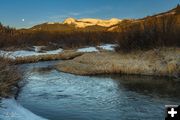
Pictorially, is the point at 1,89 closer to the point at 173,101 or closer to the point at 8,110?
the point at 8,110

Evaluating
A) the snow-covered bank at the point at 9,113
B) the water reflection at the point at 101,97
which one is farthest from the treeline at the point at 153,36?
the snow-covered bank at the point at 9,113

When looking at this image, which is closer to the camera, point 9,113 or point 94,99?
point 9,113

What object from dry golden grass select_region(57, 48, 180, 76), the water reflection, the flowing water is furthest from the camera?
dry golden grass select_region(57, 48, 180, 76)

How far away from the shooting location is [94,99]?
15.6 metres

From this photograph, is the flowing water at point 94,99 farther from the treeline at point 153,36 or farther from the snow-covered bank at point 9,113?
the treeline at point 153,36

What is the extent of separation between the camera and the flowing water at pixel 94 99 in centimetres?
1193

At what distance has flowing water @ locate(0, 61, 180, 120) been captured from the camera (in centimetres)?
1193

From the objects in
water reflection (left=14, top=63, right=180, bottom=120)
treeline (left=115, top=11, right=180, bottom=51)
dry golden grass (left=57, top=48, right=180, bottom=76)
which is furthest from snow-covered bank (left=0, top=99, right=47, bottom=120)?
treeline (left=115, top=11, right=180, bottom=51)

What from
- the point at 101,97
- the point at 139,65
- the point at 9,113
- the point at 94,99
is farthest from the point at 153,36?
the point at 9,113

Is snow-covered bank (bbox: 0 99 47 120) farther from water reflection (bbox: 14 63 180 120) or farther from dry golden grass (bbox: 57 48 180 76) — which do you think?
dry golden grass (bbox: 57 48 180 76)

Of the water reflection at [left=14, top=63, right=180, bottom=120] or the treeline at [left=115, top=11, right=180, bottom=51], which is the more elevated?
the treeline at [left=115, top=11, right=180, bottom=51]

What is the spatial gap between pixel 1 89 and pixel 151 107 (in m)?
5.90

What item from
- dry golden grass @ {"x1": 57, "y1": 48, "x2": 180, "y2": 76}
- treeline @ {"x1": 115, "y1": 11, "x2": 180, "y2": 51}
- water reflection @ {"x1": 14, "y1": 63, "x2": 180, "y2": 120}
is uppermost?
treeline @ {"x1": 115, "y1": 11, "x2": 180, "y2": 51}

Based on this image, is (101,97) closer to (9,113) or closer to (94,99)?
Answer: (94,99)
